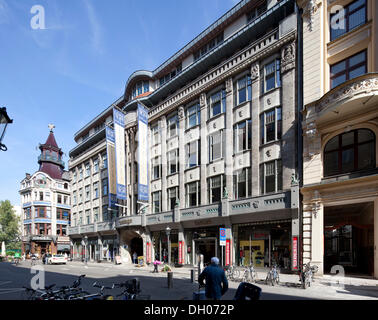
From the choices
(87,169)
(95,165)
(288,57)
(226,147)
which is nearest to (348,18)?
(288,57)

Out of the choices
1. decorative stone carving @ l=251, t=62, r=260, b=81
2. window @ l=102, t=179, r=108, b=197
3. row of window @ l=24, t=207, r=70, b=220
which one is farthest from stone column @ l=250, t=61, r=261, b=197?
row of window @ l=24, t=207, r=70, b=220

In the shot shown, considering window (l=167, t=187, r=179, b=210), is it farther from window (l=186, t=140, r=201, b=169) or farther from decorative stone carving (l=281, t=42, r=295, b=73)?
decorative stone carving (l=281, t=42, r=295, b=73)

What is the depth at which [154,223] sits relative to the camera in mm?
30984

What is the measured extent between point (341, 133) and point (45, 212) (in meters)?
65.8

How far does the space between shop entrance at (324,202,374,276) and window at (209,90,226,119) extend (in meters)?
11.9

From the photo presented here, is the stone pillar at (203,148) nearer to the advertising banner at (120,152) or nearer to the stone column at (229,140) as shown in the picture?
the stone column at (229,140)

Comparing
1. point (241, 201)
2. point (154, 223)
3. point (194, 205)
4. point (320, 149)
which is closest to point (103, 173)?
point (154, 223)

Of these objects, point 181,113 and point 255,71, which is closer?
point 255,71

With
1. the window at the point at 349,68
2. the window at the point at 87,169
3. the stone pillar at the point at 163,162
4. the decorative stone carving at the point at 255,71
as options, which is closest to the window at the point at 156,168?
the stone pillar at the point at 163,162

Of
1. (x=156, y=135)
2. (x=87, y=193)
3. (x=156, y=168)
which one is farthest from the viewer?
(x=87, y=193)

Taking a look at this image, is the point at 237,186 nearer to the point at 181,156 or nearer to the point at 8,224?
the point at 181,156

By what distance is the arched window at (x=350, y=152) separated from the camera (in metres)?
16.8

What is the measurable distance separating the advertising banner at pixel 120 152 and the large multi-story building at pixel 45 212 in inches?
1438

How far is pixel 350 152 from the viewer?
57.5 ft
